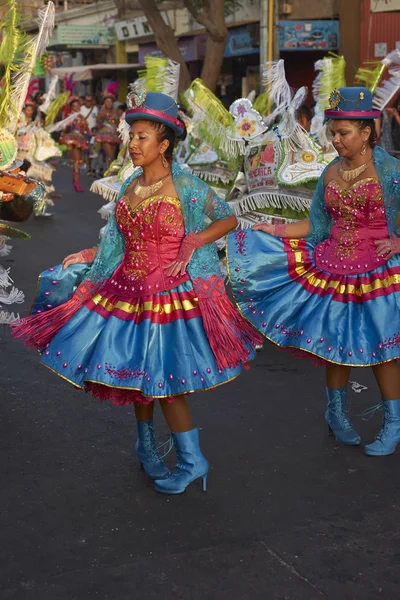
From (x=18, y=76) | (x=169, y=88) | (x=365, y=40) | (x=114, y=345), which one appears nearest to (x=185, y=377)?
(x=114, y=345)

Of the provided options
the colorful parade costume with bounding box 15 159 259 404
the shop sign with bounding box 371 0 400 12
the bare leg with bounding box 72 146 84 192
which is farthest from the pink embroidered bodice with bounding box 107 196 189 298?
the shop sign with bounding box 371 0 400 12

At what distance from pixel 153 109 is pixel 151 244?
0.59 metres

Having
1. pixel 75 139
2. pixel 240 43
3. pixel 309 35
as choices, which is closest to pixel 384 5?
pixel 309 35

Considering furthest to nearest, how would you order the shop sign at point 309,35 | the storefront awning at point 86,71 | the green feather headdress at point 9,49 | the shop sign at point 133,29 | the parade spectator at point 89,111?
1. the storefront awning at point 86,71
2. the shop sign at point 133,29
3. the parade spectator at point 89,111
4. the shop sign at point 309,35
5. the green feather headdress at point 9,49

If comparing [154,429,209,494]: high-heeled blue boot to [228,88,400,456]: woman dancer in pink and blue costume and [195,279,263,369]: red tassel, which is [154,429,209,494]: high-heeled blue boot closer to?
[195,279,263,369]: red tassel

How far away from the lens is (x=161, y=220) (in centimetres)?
397

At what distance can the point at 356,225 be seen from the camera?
4492 mm

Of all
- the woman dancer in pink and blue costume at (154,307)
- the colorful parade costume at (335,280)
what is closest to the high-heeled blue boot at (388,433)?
the colorful parade costume at (335,280)

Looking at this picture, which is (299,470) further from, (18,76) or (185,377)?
(18,76)

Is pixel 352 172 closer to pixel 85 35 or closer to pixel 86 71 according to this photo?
pixel 86 71

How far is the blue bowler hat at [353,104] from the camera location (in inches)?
170

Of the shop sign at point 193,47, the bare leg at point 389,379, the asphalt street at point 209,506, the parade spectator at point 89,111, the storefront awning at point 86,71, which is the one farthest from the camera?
the storefront awning at point 86,71

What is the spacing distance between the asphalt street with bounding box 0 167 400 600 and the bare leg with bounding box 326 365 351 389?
331 mm

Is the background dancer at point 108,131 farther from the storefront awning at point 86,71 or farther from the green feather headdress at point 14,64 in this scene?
the green feather headdress at point 14,64
